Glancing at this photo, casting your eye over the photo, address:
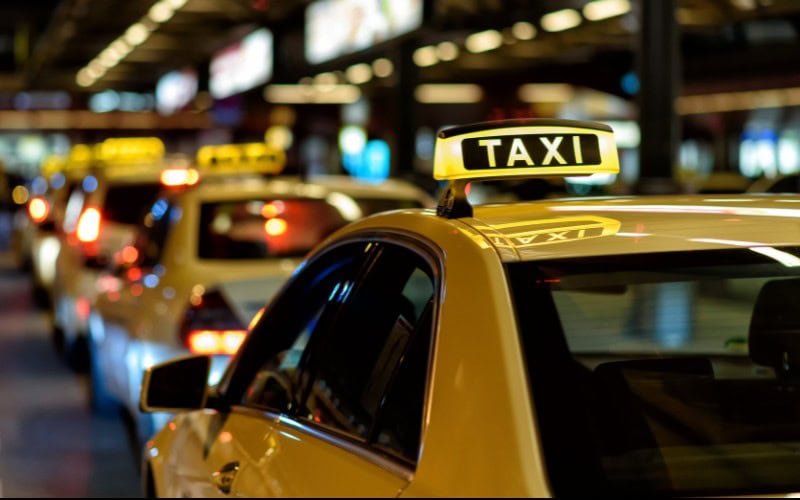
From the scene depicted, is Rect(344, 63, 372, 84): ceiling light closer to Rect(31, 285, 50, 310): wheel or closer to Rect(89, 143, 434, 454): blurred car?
Rect(31, 285, 50, 310): wheel

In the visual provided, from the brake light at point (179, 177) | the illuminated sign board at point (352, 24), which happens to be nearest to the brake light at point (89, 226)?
the brake light at point (179, 177)

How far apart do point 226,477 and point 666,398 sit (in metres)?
1.19

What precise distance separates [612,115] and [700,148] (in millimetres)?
5148

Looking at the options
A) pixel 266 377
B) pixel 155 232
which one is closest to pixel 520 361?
pixel 266 377

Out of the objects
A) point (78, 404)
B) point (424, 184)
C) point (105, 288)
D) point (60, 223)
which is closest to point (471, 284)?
point (105, 288)

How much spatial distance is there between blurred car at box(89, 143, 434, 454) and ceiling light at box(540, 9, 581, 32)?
11.6 m

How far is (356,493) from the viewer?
9.14ft

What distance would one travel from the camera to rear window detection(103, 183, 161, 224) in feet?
41.7

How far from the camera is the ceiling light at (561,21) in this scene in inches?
789

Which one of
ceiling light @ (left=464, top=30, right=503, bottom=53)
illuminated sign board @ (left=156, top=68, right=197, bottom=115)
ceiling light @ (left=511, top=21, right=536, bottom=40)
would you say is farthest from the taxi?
illuminated sign board @ (left=156, top=68, right=197, bottom=115)

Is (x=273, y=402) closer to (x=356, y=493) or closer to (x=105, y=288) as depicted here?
(x=356, y=493)

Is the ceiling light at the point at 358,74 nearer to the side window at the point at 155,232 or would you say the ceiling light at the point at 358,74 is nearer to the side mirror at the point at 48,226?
the side mirror at the point at 48,226

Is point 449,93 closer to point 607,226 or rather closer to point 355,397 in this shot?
point 355,397

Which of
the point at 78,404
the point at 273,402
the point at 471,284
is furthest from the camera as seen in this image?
the point at 78,404
